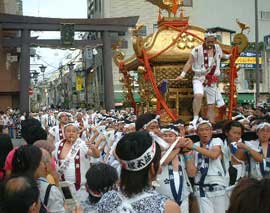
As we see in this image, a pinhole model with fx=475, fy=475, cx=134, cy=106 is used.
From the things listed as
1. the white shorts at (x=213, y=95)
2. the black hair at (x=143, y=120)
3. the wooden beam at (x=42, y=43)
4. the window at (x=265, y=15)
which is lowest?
the black hair at (x=143, y=120)

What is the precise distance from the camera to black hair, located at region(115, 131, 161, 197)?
277cm

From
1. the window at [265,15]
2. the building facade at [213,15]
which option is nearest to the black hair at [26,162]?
the building facade at [213,15]

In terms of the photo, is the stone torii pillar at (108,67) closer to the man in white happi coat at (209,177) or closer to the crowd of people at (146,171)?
the crowd of people at (146,171)

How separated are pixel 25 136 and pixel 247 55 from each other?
105 ft

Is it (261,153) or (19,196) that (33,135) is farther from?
(19,196)

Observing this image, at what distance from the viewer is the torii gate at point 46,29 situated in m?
25.4

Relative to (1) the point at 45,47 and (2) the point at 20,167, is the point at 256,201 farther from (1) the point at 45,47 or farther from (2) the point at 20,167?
(1) the point at 45,47

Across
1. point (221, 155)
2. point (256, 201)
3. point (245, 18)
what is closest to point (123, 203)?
point (256, 201)

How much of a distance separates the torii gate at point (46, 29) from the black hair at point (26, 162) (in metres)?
22.1

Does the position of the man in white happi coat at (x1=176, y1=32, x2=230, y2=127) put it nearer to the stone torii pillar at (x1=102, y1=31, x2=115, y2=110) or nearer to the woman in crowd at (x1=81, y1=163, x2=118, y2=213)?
the woman in crowd at (x1=81, y1=163, x2=118, y2=213)

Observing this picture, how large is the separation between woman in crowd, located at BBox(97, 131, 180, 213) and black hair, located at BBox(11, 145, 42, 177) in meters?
1.00

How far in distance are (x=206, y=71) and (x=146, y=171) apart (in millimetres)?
4716

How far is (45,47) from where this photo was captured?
87.8ft

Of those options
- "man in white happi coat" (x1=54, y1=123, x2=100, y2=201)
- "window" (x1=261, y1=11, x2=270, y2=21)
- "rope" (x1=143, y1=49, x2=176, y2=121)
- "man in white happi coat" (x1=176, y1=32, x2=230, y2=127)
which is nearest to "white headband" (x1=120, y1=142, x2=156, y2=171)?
"man in white happi coat" (x1=54, y1=123, x2=100, y2=201)
